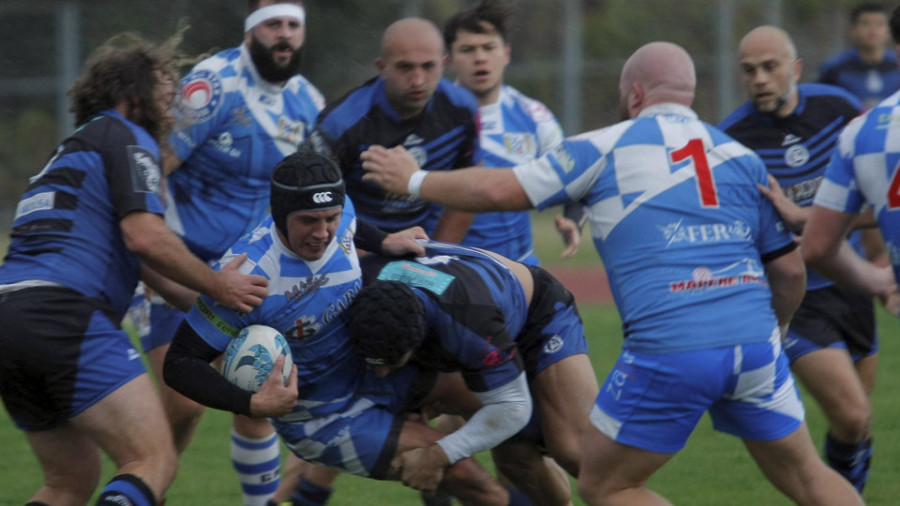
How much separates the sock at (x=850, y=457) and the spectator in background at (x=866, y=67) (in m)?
5.03

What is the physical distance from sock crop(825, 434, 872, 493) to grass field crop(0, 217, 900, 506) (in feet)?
0.72

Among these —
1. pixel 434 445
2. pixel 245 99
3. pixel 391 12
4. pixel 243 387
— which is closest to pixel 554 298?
pixel 434 445

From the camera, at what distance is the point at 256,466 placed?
232 inches

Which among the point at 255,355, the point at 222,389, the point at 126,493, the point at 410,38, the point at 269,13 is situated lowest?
the point at 126,493

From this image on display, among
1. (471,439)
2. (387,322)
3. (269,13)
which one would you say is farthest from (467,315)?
(269,13)

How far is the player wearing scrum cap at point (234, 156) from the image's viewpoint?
595 centimetres

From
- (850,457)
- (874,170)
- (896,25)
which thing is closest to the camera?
(874,170)

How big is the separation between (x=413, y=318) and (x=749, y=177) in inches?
50.5

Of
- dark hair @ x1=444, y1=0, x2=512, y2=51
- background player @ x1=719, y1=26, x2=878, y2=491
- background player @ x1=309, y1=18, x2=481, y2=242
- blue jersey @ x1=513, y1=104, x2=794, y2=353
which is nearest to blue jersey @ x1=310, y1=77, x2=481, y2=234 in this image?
background player @ x1=309, y1=18, x2=481, y2=242

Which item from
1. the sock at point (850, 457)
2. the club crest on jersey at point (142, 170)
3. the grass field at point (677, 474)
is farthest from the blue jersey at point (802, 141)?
the club crest on jersey at point (142, 170)

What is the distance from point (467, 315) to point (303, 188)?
741 millimetres

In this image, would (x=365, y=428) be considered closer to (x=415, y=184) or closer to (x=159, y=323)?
(x=415, y=184)

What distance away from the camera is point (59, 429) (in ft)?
15.3

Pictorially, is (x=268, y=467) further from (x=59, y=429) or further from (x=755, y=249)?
(x=755, y=249)
